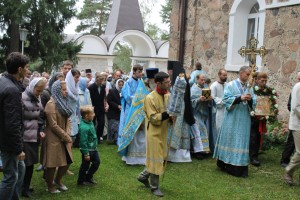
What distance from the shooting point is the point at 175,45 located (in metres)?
13.3

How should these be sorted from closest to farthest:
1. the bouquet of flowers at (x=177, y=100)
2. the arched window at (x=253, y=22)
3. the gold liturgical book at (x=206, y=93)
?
the bouquet of flowers at (x=177, y=100)
the gold liturgical book at (x=206, y=93)
the arched window at (x=253, y=22)

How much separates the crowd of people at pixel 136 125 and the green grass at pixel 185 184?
171 mm

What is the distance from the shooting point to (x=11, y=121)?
12.9ft

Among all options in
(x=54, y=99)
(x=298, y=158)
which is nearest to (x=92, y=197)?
(x=54, y=99)

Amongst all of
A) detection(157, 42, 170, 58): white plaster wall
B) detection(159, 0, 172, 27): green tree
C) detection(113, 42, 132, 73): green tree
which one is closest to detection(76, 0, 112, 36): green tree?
detection(113, 42, 132, 73): green tree

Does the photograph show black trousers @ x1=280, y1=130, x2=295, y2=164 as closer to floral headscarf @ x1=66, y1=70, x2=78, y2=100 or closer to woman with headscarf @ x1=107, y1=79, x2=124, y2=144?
woman with headscarf @ x1=107, y1=79, x2=124, y2=144

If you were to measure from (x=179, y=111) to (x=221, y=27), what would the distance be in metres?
6.52

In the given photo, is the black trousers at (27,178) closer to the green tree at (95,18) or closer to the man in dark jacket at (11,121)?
the man in dark jacket at (11,121)

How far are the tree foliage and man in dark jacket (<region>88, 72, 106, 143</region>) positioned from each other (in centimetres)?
871

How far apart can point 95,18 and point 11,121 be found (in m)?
43.6

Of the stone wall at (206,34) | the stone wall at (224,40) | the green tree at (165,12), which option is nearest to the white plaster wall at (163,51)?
the stone wall at (224,40)

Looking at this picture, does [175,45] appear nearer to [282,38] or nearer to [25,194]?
[282,38]

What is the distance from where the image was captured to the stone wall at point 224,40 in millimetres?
8852

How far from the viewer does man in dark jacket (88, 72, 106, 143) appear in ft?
30.9
